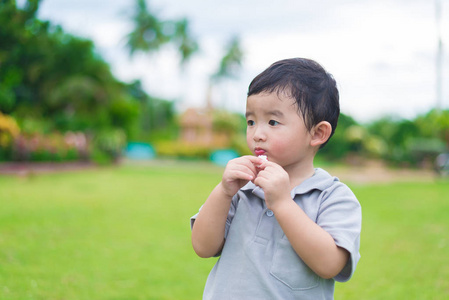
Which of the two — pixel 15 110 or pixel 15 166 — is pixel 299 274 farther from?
pixel 15 110

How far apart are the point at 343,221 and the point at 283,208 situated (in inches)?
7.6

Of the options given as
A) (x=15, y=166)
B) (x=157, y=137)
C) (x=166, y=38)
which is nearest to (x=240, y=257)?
(x=15, y=166)

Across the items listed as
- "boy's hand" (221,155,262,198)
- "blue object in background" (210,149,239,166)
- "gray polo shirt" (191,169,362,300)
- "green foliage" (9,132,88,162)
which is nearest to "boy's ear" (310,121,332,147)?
"gray polo shirt" (191,169,362,300)

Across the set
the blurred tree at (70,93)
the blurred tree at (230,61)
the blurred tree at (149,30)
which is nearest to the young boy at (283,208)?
the blurred tree at (70,93)

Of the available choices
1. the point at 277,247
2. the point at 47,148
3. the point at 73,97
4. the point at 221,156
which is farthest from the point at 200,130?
the point at 277,247

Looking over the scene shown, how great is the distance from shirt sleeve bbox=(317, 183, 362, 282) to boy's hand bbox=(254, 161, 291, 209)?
0.14 metres

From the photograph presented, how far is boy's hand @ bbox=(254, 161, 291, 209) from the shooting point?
131cm

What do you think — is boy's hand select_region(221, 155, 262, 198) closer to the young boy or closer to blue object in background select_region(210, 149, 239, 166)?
the young boy

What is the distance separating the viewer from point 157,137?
35.1 m

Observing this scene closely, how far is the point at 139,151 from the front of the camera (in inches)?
1109

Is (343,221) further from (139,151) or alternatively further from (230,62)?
(230,62)

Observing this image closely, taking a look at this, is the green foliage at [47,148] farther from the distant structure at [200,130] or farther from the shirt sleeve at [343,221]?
the distant structure at [200,130]

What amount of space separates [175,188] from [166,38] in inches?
1116

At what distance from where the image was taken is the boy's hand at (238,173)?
1.35m
